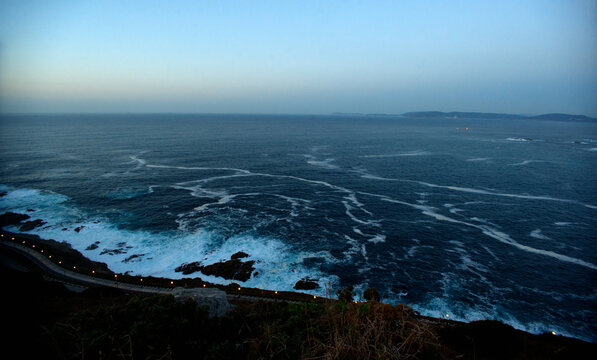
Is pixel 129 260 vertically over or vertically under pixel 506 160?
under

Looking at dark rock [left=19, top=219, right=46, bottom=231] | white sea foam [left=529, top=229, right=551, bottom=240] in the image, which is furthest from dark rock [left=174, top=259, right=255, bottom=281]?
white sea foam [left=529, top=229, right=551, bottom=240]

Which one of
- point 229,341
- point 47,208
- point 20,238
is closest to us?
point 229,341

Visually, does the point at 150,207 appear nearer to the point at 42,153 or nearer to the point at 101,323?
the point at 101,323

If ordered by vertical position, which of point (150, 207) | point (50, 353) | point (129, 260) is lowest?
point (129, 260)

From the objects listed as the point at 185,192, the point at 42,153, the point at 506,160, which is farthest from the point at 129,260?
the point at 506,160

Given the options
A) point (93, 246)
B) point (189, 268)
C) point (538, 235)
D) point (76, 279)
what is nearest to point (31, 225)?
point (93, 246)

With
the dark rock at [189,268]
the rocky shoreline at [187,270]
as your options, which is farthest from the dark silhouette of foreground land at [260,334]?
the dark rock at [189,268]

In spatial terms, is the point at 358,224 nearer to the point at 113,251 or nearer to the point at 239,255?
the point at 239,255
